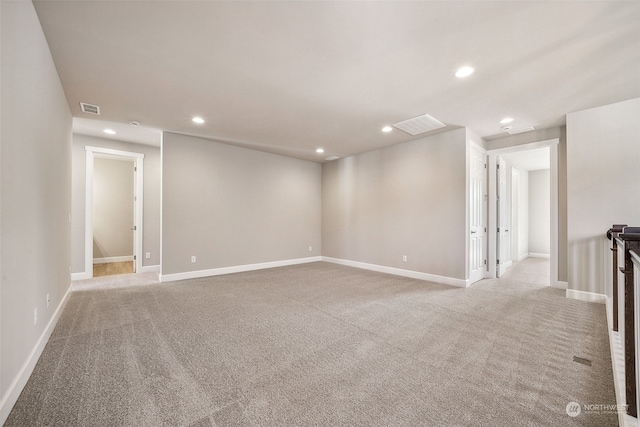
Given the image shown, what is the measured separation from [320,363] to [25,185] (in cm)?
262

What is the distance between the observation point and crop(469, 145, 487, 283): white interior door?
4.62 m

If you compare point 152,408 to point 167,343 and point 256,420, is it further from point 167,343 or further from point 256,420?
point 167,343

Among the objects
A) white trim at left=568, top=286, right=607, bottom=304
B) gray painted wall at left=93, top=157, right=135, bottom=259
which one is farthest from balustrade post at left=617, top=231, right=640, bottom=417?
gray painted wall at left=93, top=157, right=135, bottom=259

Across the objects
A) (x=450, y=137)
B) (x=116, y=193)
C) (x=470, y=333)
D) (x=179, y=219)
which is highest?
(x=450, y=137)

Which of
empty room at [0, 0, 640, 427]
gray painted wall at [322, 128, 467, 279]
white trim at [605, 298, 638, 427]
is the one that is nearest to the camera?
white trim at [605, 298, 638, 427]

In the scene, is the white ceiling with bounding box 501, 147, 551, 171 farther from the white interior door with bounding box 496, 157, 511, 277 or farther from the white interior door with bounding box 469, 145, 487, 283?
the white interior door with bounding box 469, 145, 487, 283

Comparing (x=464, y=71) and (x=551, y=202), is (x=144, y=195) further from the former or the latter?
(x=551, y=202)

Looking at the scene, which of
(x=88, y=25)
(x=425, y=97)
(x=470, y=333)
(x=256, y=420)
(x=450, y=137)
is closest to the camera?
(x=256, y=420)

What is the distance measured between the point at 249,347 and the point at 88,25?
9.98 feet

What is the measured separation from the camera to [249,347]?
238 cm

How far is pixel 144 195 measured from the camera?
5.73 meters

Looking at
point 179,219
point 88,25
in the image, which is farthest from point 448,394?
point 179,219

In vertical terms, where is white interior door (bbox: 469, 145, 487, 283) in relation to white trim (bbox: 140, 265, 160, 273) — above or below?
above

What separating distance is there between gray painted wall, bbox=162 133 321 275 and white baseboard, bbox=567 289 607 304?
5135 millimetres
